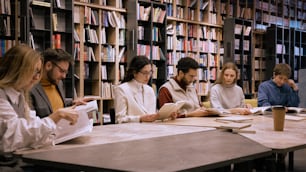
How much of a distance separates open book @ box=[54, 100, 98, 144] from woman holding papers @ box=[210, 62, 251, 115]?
2393 millimetres

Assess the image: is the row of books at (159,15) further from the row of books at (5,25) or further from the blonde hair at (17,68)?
the blonde hair at (17,68)

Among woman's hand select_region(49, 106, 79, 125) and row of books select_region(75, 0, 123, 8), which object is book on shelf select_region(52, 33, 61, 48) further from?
woman's hand select_region(49, 106, 79, 125)

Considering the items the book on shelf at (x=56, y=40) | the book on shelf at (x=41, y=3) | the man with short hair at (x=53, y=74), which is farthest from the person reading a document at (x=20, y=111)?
the book on shelf at (x=56, y=40)

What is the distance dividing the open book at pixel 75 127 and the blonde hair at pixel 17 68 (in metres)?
0.18

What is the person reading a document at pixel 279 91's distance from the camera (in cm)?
505

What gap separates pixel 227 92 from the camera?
471cm

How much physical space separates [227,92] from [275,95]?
758 mm

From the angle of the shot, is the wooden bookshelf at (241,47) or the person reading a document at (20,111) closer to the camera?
the person reading a document at (20,111)

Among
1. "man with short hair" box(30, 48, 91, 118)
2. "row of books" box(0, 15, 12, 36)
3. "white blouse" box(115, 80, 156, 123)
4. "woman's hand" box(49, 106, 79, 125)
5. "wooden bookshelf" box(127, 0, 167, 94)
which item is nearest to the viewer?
"woman's hand" box(49, 106, 79, 125)

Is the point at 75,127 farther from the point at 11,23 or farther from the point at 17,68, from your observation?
the point at 11,23

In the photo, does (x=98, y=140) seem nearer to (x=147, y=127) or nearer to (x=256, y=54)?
(x=147, y=127)

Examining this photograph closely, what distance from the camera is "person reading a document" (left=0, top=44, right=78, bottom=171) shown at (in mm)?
1979

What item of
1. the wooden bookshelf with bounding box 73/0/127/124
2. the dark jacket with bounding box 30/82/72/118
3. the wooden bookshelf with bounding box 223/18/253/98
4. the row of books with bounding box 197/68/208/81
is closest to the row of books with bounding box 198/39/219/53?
the wooden bookshelf with bounding box 223/18/253/98

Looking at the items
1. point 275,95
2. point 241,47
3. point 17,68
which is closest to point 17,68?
point 17,68
